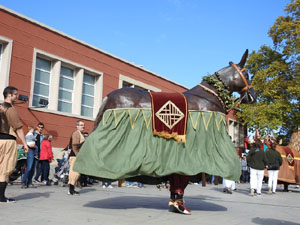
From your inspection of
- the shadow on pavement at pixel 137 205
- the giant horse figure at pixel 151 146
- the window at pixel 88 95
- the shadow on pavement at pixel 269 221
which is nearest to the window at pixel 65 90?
the window at pixel 88 95

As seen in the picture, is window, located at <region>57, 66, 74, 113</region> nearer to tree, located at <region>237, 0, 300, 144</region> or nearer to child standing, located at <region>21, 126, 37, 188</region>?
child standing, located at <region>21, 126, 37, 188</region>

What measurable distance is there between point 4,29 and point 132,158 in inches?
483

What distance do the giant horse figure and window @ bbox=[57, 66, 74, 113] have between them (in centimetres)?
1226

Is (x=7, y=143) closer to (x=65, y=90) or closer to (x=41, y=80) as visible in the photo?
(x=41, y=80)

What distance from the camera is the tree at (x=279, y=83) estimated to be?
2705cm

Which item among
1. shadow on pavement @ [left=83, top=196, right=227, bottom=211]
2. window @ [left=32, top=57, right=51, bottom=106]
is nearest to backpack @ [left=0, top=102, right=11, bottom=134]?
shadow on pavement @ [left=83, top=196, right=227, bottom=211]

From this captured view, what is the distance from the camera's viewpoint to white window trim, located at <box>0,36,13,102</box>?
14.8 metres

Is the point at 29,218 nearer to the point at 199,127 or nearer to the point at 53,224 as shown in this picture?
the point at 53,224

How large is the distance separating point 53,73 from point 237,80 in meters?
12.6

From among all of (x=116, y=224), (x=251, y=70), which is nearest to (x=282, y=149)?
(x=116, y=224)

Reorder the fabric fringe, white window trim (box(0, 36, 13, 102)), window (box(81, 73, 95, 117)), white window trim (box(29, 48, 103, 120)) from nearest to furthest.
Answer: the fabric fringe, white window trim (box(0, 36, 13, 102)), white window trim (box(29, 48, 103, 120)), window (box(81, 73, 95, 117))

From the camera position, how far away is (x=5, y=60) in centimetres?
1502

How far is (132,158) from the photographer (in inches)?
217

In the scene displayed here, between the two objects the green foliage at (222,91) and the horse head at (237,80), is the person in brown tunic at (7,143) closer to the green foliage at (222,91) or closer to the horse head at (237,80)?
the green foliage at (222,91)
